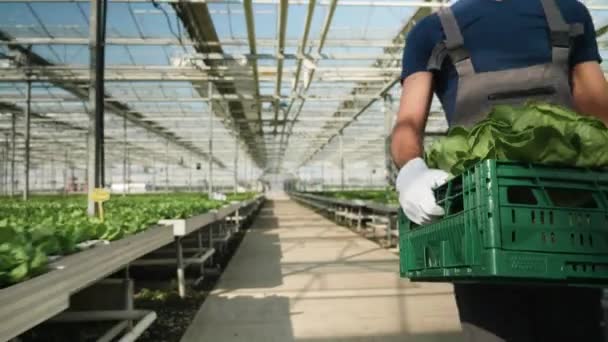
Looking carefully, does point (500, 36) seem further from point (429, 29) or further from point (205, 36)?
point (205, 36)

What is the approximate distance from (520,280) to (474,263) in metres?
0.08

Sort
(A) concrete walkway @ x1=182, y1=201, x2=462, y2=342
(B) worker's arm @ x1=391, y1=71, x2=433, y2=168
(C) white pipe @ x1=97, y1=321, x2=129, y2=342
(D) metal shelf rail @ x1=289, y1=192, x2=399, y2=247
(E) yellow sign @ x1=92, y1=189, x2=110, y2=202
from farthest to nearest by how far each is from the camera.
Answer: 1. (D) metal shelf rail @ x1=289, y1=192, x2=399, y2=247
2. (E) yellow sign @ x1=92, y1=189, x2=110, y2=202
3. (A) concrete walkway @ x1=182, y1=201, x2=462, y2=342
4. (C) white pipe @ x1=97, y1=321, x2=129, y2=342
5. (B) worker's arm @ x1=391, y1=71, x2=433, y2=168

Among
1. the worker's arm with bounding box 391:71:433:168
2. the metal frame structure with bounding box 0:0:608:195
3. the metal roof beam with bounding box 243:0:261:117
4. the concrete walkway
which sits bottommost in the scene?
the concrete walkway

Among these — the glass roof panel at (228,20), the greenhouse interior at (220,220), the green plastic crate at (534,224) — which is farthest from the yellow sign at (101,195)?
the glass roof panel at (228,20)

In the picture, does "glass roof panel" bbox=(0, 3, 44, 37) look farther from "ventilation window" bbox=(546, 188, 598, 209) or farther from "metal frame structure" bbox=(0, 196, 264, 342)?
"ventilation window" bbox=(546, 188, 598, 209)

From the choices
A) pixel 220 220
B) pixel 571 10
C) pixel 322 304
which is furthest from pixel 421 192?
pixel 220 220

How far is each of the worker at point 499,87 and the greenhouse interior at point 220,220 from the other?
0.37 feet

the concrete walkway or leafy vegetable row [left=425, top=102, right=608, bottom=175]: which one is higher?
leafy vegetable row [left=425, top=102, right=608, bottom=175]

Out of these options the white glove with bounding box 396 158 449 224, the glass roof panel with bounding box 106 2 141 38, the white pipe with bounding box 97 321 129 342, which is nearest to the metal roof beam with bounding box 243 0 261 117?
the glass roof panel with bounding box 106 2 141 38

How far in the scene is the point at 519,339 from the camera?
51.3 inches

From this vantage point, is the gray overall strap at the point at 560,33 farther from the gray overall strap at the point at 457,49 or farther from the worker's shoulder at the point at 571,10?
the gray overall strap at the point at 457,49

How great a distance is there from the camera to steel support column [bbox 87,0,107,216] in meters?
4.74

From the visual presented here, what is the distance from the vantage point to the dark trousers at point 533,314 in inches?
49.6

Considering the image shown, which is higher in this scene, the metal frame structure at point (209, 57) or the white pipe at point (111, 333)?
the metal frame structure at point (209, 57)
